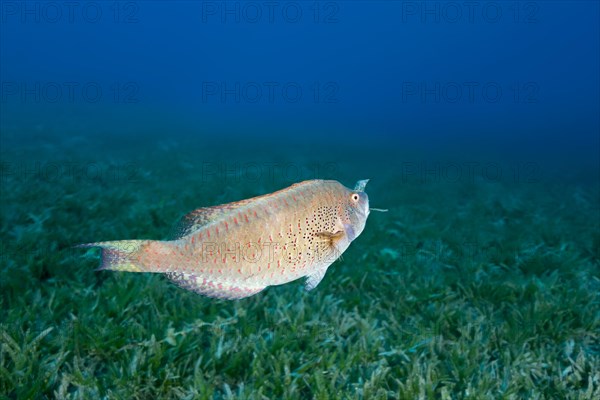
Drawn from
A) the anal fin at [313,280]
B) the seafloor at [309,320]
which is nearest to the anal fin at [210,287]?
the anal fin at [313,280]

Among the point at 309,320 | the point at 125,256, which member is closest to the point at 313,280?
the point at 125,256

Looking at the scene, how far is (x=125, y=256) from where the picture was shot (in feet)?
2.12

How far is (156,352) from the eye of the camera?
9.19 ft

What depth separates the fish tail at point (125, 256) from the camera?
62 centimetres

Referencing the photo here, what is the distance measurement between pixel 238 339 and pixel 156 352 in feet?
2.06

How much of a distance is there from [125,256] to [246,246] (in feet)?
0.65

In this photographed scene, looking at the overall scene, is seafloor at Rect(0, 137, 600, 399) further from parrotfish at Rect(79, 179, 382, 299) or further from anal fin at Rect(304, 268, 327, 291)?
parrotfish at Rect(79, 179, 382, 299)

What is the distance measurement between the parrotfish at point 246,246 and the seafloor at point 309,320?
6.84 ft

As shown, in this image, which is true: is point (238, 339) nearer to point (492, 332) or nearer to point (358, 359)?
point (358, 359)

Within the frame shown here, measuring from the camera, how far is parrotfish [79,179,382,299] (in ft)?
2.20

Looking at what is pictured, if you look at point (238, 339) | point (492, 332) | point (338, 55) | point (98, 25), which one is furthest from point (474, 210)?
point (98, 25)

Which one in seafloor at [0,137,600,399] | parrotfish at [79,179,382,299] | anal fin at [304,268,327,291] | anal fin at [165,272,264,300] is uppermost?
parrotfish at [79,179,382,299]

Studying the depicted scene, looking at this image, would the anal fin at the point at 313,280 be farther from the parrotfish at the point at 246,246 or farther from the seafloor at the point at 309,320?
the seafloor at the point at 309,320

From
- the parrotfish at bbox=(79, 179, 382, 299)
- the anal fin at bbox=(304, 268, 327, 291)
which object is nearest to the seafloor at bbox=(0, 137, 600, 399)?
the anal fin at bbox=(304, 268, 327, 291)
